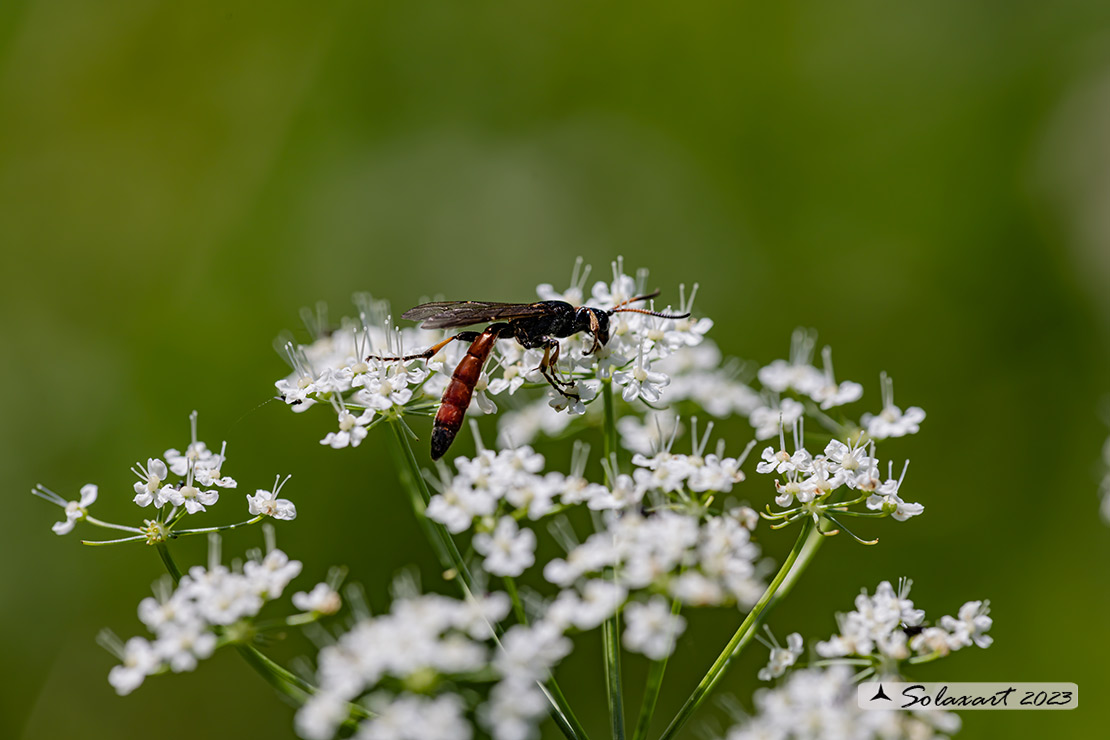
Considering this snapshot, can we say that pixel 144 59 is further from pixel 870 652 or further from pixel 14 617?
pixel 870 652

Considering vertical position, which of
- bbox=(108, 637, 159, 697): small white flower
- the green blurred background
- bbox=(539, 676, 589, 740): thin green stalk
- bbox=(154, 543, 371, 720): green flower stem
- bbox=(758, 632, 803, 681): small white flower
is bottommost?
bbox=(108, 637, 159, 697): small white flower

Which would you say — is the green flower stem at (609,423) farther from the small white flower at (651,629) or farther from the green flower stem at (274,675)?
the green flower stem at (274,675)

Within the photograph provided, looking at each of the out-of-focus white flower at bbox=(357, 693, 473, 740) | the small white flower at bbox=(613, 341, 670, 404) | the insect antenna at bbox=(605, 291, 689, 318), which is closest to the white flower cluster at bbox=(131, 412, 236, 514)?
the out-of-focus white flower at bbox=(357, 693, 473, 740)

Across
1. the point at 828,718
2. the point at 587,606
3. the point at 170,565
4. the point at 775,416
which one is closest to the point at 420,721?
the point at 587,606

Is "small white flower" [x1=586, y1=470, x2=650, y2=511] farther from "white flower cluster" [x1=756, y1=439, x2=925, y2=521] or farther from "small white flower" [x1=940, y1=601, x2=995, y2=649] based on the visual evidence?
"small white flower" [x1=940, y1=601, x2=995, y2=649]

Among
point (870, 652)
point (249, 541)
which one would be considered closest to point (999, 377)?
point (870, 652)

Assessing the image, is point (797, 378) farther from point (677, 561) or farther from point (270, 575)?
point (270, 575)

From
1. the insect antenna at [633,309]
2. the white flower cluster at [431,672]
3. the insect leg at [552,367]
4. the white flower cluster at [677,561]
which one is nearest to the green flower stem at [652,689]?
the white flower cluster at [677,561]
